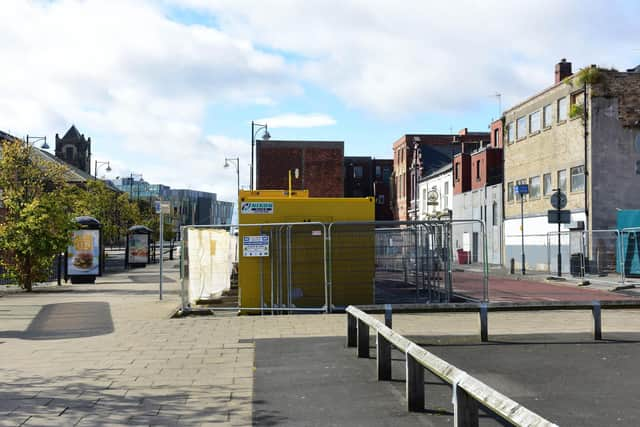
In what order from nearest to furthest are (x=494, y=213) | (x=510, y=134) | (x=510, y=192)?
(x=510, y=134) → (x=510, y=192) → (x=494, y=213)

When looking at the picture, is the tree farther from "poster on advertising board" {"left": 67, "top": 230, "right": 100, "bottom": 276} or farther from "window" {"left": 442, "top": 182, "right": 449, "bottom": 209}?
"window" {"left": 442, "top": 182, "right": 449, "bottom": 209}

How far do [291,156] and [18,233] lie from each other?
1083 inches

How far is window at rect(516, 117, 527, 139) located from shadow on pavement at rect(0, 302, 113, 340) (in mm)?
35219

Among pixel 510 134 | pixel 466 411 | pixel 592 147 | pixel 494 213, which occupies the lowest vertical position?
pixel 466 411

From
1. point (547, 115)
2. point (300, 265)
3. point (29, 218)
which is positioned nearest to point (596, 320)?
point (300, 265)

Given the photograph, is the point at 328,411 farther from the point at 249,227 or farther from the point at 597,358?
the point at 249,227

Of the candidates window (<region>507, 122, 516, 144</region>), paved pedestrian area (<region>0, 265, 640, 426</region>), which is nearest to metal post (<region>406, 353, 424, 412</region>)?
paved pedestrian area (<region>0, 265, 640, 426</region>)

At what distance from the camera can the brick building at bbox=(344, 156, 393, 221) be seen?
101438mm

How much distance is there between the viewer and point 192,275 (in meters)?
17.6

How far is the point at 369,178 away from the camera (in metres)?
105

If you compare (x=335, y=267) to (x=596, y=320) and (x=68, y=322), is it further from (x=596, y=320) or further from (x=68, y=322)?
(x=596, y=320)

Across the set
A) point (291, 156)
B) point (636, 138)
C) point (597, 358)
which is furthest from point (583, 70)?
point (597, 358)

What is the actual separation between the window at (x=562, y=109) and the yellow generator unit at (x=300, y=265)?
28645 mm

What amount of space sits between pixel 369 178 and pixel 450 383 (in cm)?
9972
